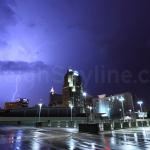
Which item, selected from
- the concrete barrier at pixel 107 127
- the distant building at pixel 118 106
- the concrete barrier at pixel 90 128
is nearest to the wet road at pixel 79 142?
the concrete barrier at pixel 90 128

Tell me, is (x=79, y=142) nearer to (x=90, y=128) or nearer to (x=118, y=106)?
(x=90, y=128)

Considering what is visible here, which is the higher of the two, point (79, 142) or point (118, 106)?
point (118, 106)

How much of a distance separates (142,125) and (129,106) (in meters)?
118

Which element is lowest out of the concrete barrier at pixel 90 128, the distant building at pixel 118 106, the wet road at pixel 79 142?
the wet road at pixel 79 142

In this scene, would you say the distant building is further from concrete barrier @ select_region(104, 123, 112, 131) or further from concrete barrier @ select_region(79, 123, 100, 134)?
concrete barrier @ select_region(79, 123, 100, 134)

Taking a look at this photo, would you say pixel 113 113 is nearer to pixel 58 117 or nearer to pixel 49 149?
pixel 58 117

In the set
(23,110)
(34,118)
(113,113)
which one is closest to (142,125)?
(34,118)

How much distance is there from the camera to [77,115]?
6004 inches

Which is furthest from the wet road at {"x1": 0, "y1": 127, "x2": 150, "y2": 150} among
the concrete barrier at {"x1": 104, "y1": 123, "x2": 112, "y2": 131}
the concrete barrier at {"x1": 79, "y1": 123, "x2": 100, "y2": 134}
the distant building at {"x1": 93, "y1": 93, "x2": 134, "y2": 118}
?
the distant building at {"x1": 93, "y1": 93, "x2": 134, "y2": 118}

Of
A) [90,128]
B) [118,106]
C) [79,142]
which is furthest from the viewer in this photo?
[118,106]

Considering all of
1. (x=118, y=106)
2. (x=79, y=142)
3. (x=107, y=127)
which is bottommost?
(x=79, y=142)

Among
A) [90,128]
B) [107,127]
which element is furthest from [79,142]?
[107,127]

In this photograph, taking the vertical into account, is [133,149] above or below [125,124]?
below

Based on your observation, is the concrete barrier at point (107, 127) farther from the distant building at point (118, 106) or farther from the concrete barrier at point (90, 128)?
the distant building at point (118, 106)
